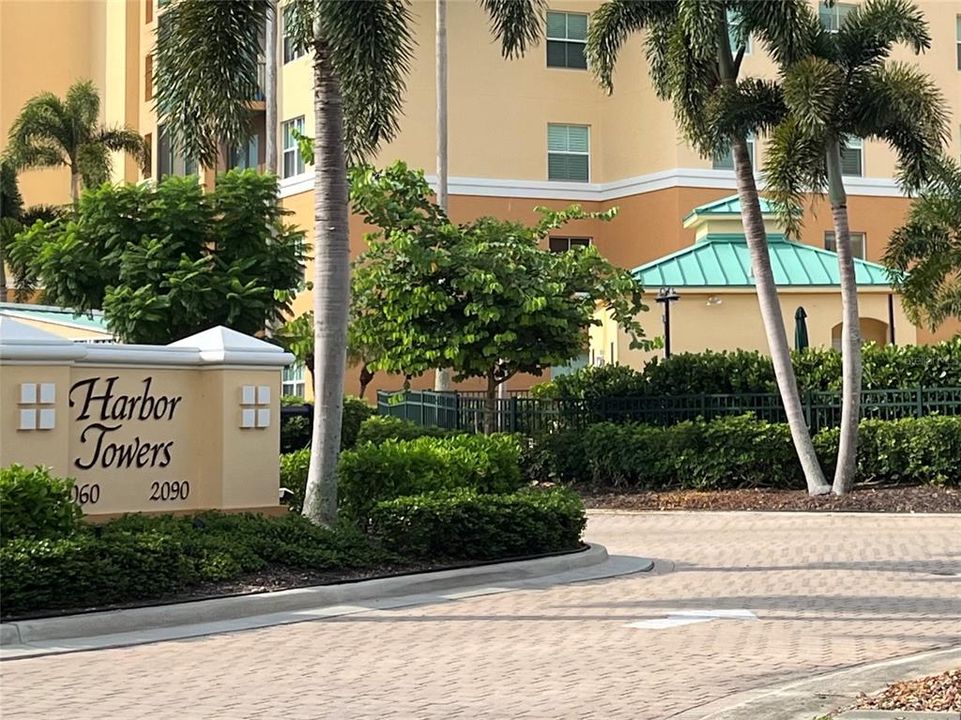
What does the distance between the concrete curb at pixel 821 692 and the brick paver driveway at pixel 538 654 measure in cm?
20

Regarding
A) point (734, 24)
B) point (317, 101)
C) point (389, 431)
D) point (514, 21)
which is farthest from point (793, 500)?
point (317, 101)

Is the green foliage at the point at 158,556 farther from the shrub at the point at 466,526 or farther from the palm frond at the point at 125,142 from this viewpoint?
the palm frond at the point at 125,142

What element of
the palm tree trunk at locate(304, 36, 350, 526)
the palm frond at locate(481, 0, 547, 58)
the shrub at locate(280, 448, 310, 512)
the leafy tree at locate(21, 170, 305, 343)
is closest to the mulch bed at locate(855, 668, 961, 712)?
the palm tree trunk at locate(304, 36, 350, 526)

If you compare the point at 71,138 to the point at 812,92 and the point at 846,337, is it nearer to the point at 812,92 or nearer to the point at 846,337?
the point at 846,337

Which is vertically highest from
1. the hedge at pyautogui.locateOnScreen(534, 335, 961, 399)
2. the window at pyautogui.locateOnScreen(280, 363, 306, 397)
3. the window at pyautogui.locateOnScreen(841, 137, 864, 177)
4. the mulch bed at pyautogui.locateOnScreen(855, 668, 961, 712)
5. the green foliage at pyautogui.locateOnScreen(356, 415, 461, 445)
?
the window at pyautogui.locateOnScreen(841, 137, 864, 177)

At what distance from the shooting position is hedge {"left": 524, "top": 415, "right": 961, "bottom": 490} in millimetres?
23797

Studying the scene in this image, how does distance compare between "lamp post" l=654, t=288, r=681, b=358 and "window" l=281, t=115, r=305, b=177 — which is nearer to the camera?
"lamp post" l=654, t=288, r=681, b=358

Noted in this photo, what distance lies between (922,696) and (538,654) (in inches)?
122

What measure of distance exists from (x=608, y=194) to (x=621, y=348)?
27.8 feet

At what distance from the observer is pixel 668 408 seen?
87.6 feet

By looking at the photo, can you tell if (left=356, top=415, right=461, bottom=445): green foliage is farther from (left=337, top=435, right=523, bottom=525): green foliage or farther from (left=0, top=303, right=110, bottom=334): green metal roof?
(left=337, top=435, right=523, bottom=525): green foliage

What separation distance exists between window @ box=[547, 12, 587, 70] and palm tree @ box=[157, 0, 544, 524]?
27.3 meters

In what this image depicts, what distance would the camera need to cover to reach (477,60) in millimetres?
40938

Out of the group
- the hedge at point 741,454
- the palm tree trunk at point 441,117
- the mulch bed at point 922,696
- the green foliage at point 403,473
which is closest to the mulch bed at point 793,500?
the hedge at point 741,454
